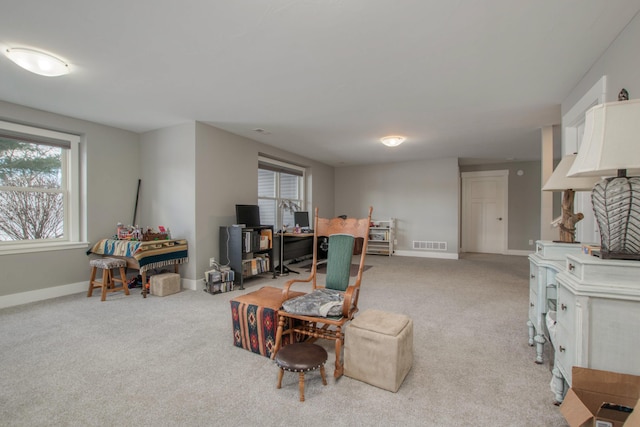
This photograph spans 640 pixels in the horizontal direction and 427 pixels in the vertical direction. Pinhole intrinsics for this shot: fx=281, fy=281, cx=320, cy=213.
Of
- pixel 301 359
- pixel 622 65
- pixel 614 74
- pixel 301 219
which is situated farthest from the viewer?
pixel 301 219

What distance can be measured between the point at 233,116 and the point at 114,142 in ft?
6.70

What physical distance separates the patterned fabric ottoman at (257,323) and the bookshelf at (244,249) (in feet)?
6.02

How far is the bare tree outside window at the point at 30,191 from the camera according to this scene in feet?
11.3

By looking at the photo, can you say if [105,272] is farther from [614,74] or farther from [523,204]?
[523,204]

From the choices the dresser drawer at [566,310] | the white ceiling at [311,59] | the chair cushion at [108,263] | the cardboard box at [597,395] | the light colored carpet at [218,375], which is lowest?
the light colored carpet at [218,375]

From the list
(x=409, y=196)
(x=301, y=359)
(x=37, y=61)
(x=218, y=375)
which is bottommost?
(x=218, y=375)

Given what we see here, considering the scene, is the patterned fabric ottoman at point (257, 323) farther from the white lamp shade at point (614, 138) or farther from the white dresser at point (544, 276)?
the white lamp shade at point (614, 138)

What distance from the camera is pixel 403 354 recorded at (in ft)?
5.79

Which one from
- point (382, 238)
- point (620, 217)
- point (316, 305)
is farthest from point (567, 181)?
point (382, 238)

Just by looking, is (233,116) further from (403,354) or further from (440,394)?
(440,394)

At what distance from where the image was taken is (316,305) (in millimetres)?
1946

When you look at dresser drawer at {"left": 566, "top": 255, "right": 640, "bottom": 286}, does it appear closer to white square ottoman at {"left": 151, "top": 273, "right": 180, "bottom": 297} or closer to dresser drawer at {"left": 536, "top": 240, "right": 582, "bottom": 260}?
dresser drawer at {"left": 536, "top": 240, "right": 582, "bottom": 260}

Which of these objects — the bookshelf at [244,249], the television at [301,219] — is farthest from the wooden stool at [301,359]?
the television at [301,219]

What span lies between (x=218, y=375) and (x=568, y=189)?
273cm
